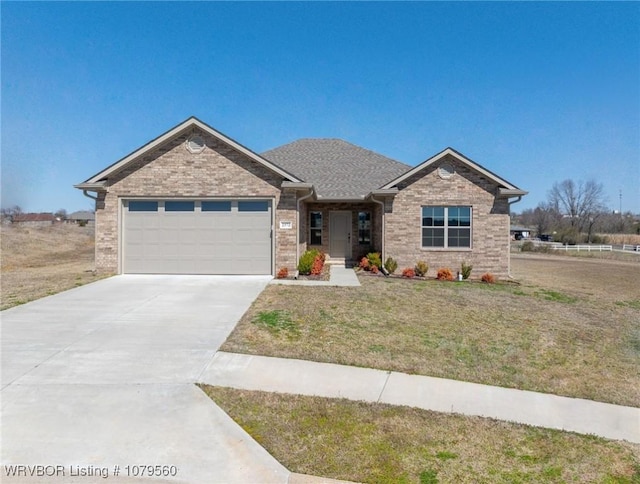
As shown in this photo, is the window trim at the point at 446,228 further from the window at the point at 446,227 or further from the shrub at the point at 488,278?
the shrub at the point at 488,278

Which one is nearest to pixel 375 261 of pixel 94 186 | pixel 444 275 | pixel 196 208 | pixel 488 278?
pixel 444 275

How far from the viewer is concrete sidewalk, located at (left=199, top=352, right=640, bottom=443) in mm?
4789

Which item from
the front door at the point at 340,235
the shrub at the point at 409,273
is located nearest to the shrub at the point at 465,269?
the shrub at the point at 409,273

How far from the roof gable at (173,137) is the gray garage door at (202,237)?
45.5 inches

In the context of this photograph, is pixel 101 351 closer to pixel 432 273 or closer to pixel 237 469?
pixel 237 469

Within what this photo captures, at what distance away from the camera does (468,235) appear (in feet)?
52.1

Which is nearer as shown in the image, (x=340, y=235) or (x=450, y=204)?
(x=450, y=204)

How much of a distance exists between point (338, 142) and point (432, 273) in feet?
36.6

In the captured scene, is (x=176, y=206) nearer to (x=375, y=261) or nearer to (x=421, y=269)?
(x=375, y=261)

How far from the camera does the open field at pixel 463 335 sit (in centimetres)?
614

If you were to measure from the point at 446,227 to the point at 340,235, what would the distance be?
15.6 ft

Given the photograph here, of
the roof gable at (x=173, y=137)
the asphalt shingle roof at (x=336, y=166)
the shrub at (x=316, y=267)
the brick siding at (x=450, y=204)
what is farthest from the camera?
the asphalt shingle roof at (x=336, y=166)

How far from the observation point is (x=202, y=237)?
1375cm

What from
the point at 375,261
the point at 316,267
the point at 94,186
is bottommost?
the point at 316,267
